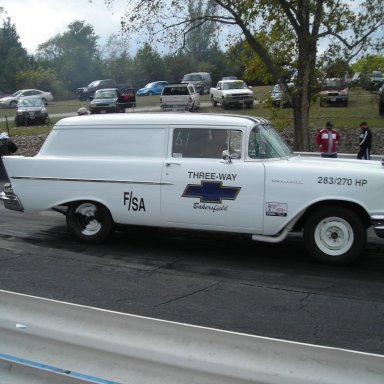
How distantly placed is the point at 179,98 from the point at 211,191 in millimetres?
23240

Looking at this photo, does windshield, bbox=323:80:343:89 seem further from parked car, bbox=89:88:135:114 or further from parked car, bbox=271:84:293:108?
parked car, bbox=89:88:135:114

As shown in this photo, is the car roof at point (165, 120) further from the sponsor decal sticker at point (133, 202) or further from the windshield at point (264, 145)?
the sponsor decal sticker at point (133, 202)

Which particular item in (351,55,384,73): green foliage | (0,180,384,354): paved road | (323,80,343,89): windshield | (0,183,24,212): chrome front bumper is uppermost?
(351,55,384,73): green foliage

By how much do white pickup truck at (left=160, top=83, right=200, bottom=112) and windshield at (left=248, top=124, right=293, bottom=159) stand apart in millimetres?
21704

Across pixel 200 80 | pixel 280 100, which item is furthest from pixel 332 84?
pixel 200 80

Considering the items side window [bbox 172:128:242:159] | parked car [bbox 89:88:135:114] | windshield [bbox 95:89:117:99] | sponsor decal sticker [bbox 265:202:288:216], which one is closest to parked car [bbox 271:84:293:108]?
side window [bbox 172:128:242:159]

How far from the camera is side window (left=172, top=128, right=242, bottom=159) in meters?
7.79

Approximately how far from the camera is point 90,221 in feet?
28.4

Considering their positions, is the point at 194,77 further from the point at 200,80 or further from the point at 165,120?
the point at 165,120

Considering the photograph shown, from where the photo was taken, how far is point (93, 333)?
360 centimetres

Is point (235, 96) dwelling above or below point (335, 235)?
above

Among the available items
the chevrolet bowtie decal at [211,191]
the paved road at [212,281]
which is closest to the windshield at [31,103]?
the paved road at [212,281]

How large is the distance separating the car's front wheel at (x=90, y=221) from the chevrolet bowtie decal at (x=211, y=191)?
144 centimetres

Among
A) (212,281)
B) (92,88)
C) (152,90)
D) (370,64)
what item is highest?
(370,64)
